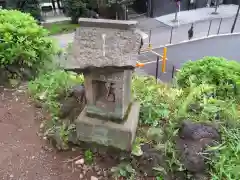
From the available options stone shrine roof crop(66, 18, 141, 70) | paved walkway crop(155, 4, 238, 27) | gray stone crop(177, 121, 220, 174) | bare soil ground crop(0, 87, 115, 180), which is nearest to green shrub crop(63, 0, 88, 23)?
paved walkway crop(155, 4, 238, 27)

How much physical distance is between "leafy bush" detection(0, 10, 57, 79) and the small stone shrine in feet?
10.9

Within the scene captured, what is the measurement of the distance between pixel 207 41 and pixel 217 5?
11.0m

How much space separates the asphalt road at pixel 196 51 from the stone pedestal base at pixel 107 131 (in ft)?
36.5

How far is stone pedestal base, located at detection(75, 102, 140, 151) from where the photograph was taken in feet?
17.0

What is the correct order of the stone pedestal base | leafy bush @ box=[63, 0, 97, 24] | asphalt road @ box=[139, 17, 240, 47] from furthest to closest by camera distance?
asphalt road @ box=[139, 17, 240, 47] → leafy bush @ box=[63, 0, 97, 24] → the stone pedestal base

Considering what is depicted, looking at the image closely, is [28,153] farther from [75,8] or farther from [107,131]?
[75,8]

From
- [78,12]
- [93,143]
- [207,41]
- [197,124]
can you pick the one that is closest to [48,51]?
[93,143]

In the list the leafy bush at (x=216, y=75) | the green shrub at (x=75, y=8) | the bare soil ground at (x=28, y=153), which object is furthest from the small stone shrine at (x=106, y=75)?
the green shrub at (x=75, y=8)

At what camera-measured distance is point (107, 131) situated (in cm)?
523

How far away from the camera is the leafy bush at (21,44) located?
24.5 ft

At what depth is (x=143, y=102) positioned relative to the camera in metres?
6.41

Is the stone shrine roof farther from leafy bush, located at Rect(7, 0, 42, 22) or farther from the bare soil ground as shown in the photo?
leafy bush, located at Rect(7, 0, 42, 22)

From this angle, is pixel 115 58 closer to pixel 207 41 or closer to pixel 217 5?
pixel 207 41

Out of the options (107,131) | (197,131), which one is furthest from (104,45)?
(197,131)
